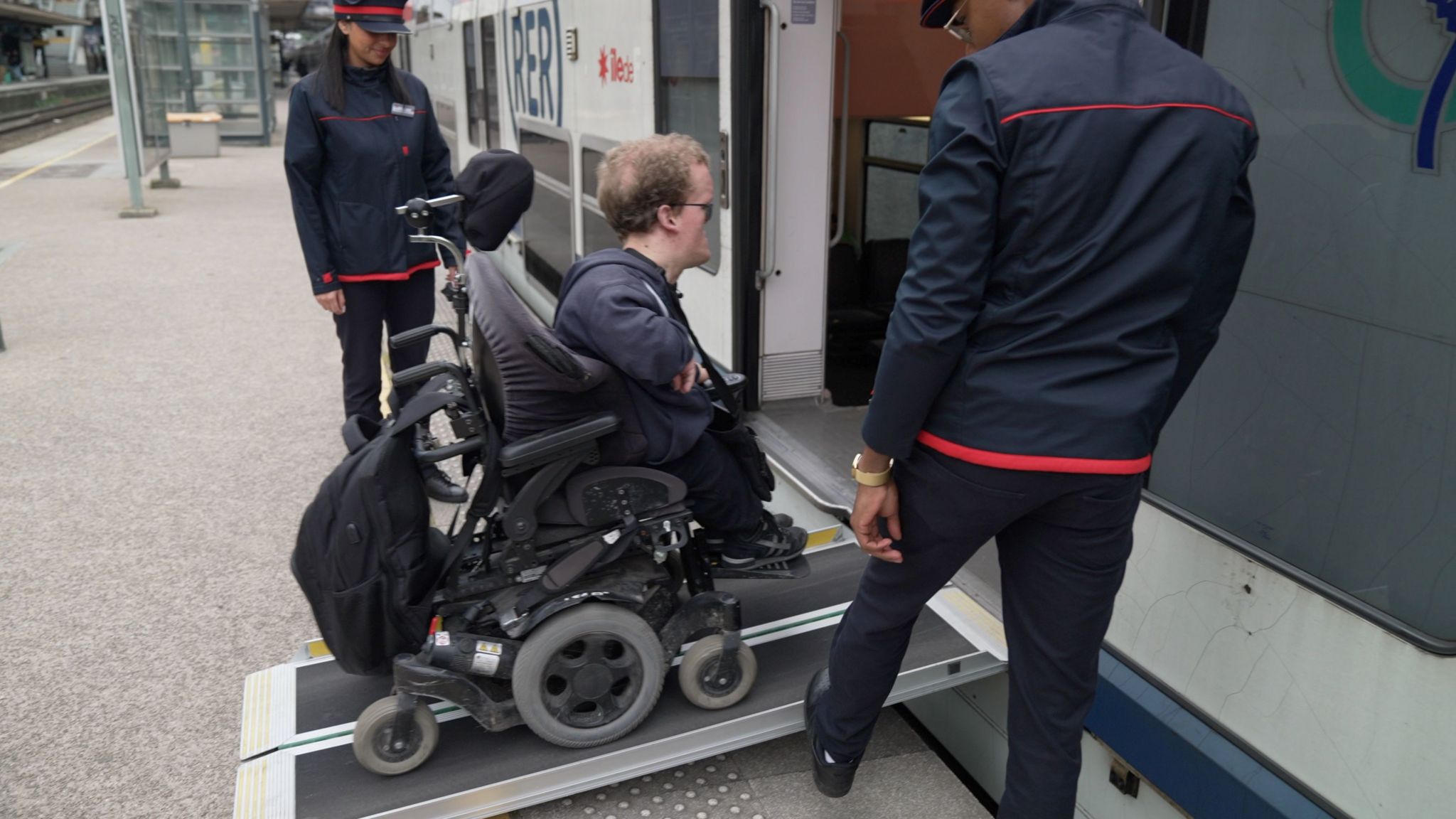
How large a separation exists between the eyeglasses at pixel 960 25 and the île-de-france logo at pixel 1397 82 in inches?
22.4

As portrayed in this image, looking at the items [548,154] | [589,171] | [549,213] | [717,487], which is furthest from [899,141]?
[717,487]

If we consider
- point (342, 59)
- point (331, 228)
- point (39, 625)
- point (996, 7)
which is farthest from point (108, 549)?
point (996, 7)

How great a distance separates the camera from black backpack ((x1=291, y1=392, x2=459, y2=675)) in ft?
7.63

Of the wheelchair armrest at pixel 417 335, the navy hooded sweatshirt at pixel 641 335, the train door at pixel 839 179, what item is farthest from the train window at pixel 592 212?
the navy hooded sweatshirt at pixel 641 335

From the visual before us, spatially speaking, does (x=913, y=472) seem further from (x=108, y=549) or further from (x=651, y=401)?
(x=108, y=549)

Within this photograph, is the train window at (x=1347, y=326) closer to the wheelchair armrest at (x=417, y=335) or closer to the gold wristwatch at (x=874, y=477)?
the gold wristwatch at (x=874, y=477)

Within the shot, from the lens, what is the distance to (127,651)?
3230 millimetres

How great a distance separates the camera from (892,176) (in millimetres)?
5723

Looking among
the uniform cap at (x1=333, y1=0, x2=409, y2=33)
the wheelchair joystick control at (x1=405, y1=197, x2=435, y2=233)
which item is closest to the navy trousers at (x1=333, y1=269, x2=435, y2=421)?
the uniform cap at (x1=333, y1=0, x2=409, y2=33)

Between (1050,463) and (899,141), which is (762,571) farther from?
(899,141)

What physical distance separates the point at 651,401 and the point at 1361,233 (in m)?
1.39

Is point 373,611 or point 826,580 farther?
point 826,580

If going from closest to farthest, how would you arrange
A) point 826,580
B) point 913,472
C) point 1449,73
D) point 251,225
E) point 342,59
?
point 1449,73 < point 913,472 < point 826,580 < point 342,59 < point 251,225

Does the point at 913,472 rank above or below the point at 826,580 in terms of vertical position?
above
